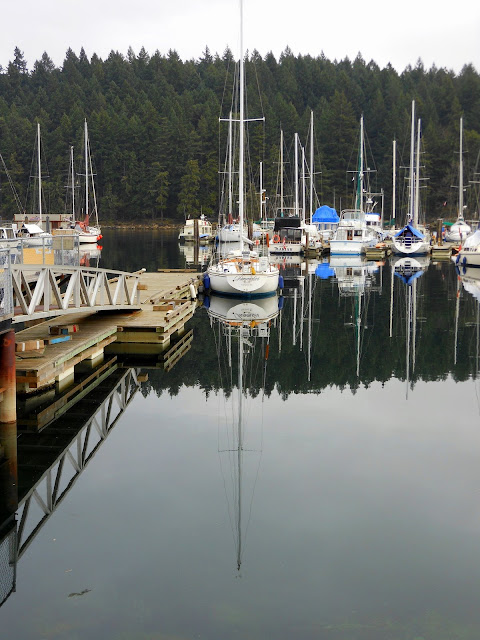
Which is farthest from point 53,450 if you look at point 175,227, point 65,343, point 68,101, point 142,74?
point 142,74

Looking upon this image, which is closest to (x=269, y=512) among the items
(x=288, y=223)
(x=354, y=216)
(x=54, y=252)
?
(x=54, y=252)

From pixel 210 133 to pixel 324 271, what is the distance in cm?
7616

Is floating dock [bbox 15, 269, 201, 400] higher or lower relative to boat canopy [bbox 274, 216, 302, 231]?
lower

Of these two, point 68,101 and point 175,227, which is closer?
point 175,227

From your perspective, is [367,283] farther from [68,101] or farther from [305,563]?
[68,101]

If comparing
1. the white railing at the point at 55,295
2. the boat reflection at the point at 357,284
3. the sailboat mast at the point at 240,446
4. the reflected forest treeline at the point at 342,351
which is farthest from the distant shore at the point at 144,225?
the sailboat mast at the point at 240,446

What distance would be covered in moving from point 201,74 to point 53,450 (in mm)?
168266

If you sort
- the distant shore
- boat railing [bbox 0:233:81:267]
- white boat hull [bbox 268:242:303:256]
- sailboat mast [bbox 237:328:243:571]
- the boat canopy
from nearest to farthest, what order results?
sailboat mast [bbox 237:328:243:571] → boat railing [bbox 0:233:81:267] → white boat hull [bbox 268:242:303:256] → the boat canopy → the distant shore

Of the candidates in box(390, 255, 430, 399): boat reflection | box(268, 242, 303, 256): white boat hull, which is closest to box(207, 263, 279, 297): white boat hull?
box(390, 255, 430, 399): boat reflection

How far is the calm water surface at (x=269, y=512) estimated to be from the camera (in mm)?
8523

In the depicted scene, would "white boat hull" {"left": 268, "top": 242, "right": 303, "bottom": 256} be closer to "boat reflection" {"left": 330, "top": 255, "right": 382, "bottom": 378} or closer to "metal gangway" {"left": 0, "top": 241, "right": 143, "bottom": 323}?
"boat reflection" {"left": 330, "top": 255, "right": 382, "bottom": 378}

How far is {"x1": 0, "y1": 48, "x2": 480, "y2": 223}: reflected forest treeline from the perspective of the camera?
11406 centimetres

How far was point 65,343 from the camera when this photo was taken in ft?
61.3

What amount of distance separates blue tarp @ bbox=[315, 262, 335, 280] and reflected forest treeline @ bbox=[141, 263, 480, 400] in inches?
417
